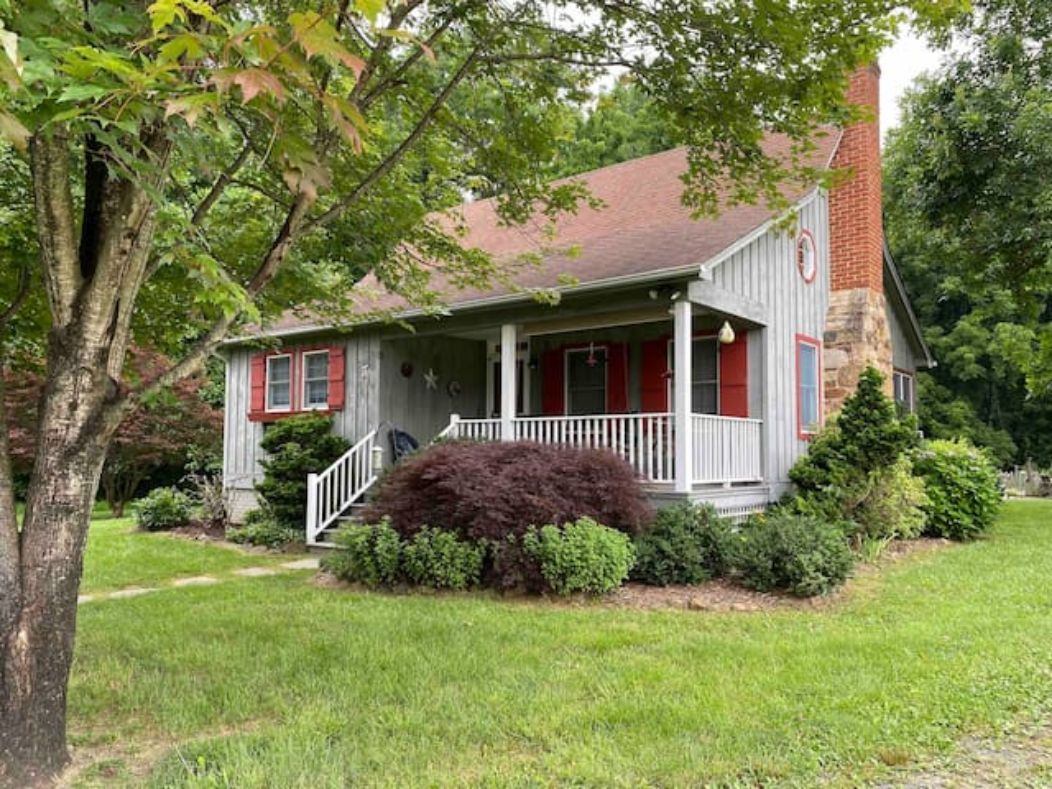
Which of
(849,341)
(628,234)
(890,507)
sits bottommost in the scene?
(890,507)

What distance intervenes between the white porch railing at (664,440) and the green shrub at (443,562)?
6.06ft

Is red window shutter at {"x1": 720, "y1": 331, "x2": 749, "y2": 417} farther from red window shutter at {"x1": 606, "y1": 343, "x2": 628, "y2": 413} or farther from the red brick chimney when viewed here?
the red brick chimney

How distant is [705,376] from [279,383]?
7.26 m

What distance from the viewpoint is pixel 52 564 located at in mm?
3217

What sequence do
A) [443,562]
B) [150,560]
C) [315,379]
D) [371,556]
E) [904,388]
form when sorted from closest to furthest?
[443,562] < [371,556] < [150,560] < [315,379] < [904,388]

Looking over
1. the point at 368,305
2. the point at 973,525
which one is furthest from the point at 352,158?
the point at 973,525

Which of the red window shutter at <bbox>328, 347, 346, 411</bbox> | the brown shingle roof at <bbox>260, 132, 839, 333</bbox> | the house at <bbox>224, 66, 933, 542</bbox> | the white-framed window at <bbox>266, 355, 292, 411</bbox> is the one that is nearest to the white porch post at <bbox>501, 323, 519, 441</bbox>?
the house at <bbox>224, 66, 933, 542</bbox>

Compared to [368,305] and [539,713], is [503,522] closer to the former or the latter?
[539,713]

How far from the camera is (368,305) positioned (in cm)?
1191

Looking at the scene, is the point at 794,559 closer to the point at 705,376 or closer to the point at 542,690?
the point at 542,690

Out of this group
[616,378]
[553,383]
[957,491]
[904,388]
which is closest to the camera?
[957,491]

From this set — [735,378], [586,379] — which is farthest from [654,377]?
[735,378]

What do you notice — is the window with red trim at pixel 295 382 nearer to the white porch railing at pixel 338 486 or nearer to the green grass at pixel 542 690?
the white porch railing at pixel 338 486

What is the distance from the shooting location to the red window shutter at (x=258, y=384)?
→ 13445mm
